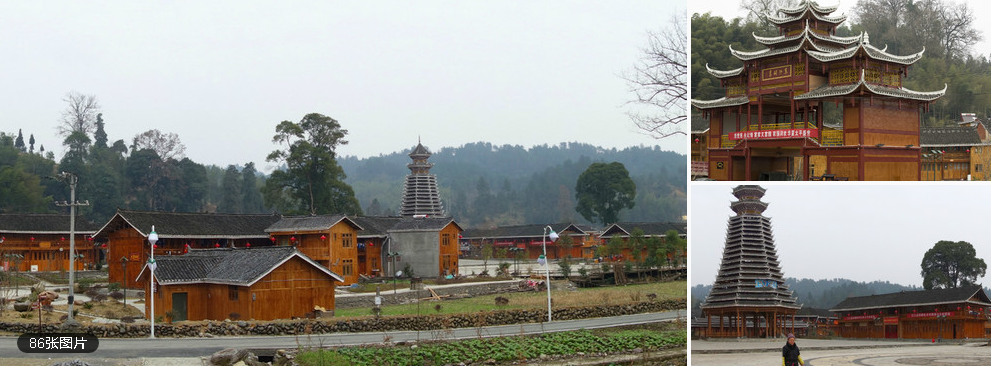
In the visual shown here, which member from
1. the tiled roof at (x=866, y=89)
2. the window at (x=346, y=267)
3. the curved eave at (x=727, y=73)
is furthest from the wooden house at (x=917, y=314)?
the window at (x=346, y=267)

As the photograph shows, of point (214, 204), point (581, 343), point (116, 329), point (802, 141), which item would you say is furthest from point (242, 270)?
point (214, 204)

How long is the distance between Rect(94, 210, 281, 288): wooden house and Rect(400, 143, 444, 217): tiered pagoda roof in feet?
64.8

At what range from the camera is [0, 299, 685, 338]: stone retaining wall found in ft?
87.3

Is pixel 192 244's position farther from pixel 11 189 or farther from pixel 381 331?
pixel 11 189

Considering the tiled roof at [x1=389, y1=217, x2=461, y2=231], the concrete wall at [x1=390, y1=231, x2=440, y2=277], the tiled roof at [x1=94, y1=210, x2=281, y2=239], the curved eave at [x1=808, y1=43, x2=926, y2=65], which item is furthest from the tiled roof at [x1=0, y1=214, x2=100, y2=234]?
the curved eave at [x1=808, y1=43, x2=926, y2=65]

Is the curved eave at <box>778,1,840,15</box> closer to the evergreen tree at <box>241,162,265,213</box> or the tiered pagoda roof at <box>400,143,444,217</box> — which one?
the tiered pagoda roof at <box>400,143,444,217</box>

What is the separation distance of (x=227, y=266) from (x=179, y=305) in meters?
2.14

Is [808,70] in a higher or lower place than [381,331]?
higher

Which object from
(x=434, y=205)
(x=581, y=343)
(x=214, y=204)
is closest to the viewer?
(x=581, y=343)

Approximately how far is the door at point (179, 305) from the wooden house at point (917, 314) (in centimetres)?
2198

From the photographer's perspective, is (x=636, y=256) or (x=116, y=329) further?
(x=636, y=256)

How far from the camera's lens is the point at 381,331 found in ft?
95.5

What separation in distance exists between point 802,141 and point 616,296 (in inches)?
657

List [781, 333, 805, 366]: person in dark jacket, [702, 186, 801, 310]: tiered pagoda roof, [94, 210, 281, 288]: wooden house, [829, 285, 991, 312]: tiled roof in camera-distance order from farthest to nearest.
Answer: [94, 210, 281, 288]: wooden house → [829, 285, 991, 312]: tiled roof → [702, 186, 801, 310]: tiered pagoda roof → [781, 333, 805, 366]: person in dark jacket
